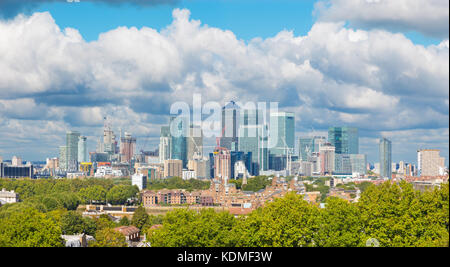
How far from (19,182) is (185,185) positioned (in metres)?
30.9

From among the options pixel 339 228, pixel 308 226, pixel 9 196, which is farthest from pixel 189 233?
pixel 9 196

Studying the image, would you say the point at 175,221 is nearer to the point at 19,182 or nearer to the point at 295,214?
the point at 295,214

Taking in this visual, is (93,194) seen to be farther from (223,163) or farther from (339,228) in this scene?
(223,163)

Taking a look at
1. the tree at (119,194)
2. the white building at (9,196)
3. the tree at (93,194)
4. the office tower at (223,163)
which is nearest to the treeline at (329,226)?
the tree at (93,194)

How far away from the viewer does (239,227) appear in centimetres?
2978

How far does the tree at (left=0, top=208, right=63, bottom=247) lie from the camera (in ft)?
91.7

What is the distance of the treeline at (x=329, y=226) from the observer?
26812mm

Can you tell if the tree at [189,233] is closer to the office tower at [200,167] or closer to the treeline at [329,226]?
the treeline at [329,226]

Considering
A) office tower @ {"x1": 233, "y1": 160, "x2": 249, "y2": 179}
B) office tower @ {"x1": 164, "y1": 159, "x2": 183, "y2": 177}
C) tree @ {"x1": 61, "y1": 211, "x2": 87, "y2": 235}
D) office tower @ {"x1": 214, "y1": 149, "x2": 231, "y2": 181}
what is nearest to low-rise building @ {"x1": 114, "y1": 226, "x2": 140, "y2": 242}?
tree @ {"x1": 61, "y1": 211, "x2": 87, "y2": 235}

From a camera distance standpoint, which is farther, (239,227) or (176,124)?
(176,124)

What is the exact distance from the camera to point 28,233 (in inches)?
1129

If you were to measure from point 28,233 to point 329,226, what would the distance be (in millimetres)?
14105
